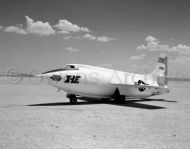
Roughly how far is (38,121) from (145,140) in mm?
4857

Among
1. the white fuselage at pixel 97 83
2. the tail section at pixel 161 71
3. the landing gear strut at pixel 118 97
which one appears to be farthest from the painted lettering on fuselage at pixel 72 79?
the tail section at pixel 161 71

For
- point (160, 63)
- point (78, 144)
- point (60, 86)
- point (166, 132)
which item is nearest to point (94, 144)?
point (78, 144)

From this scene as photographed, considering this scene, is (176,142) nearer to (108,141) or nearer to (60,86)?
(108,141)

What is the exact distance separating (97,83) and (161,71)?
32.8 feet

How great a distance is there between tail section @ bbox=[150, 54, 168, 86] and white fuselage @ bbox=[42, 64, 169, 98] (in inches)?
117

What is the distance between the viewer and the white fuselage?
16.3 metres

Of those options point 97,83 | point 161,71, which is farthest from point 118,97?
point 161,71

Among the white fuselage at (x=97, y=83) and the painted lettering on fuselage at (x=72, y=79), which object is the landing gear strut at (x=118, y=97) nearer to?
the white fuselage at (x=97, y=83)

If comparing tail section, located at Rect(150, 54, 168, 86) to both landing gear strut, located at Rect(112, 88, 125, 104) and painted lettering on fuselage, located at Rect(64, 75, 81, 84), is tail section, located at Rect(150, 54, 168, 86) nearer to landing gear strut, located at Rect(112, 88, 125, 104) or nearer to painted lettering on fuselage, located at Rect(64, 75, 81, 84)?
landing gear strut, located at Rect(112, 88, 125, 104)

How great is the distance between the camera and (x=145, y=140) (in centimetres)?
715

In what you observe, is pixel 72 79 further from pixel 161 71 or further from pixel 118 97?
pixel 161 71

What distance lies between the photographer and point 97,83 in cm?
1795

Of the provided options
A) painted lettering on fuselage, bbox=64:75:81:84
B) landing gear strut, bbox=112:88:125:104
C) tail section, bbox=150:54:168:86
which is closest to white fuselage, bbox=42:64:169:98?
painted lettering on fuselage, bbox=64:75:81:84

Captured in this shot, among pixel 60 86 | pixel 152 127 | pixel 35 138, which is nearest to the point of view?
pixel 35 138
